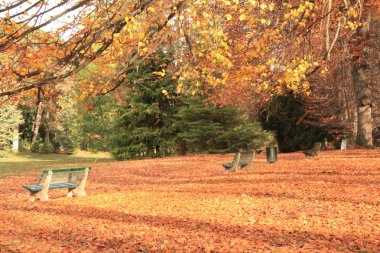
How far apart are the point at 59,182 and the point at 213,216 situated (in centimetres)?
456

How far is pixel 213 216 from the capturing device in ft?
24.0

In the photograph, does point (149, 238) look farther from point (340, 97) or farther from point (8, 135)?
point (8, 135)

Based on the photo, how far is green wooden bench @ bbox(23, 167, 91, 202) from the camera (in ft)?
32.3

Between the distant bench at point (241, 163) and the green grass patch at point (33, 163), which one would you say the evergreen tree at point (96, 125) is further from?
the distant bench at point (241, 163)

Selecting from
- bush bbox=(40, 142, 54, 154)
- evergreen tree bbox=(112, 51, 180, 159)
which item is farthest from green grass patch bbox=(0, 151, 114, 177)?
evergreen tree bbox=(112, 51, 180, 159)

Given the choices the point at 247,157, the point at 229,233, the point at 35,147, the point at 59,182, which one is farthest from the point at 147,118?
the point at 229,233

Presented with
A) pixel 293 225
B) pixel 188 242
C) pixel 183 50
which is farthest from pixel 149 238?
pixel 183 50

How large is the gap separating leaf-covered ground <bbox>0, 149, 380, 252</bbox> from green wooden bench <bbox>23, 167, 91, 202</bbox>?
322mm

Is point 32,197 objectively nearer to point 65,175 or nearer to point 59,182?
point 59,182

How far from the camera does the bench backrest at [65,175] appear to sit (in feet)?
32.5

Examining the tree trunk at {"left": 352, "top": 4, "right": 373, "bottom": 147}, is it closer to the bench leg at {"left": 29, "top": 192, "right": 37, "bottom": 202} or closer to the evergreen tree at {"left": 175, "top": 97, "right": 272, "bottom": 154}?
the evergreen tree at {"left": 175, "top": 97, "right": 272, "bottom": 154}

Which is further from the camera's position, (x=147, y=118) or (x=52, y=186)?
(x=147, y=118)

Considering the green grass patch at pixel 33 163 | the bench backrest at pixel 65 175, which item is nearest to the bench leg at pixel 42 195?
the bench backrest at pixel 65 175

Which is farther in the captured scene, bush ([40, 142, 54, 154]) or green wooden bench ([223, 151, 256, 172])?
bush ([40, 142, 54, 154])
